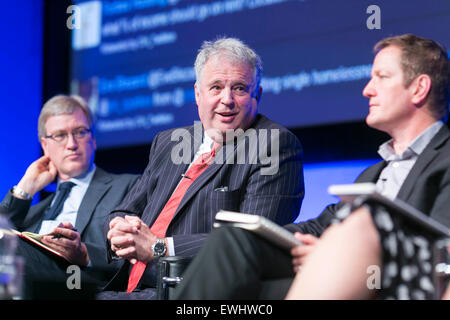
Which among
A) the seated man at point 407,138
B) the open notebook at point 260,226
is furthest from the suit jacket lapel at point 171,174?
the open notebook at point 260,226

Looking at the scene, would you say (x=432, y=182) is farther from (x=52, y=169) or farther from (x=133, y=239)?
(x=52, y=169)

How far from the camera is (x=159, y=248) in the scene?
2.43 m

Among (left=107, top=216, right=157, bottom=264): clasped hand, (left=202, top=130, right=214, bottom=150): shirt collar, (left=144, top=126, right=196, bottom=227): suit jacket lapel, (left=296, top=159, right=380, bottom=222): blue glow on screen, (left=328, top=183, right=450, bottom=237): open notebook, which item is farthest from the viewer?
(left=296, top=159, right=380, bottom=222): blue glow on screen

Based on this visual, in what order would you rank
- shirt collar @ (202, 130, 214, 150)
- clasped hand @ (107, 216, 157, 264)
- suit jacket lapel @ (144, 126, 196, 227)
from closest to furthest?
clasped hand @ (107, 216, 157, 264) < suit jacket lapel @ (144, 126, 196, 227) < shirt collar @ (202, 130, 214, 150)

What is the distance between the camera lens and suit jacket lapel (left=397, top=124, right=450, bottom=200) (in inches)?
79.8

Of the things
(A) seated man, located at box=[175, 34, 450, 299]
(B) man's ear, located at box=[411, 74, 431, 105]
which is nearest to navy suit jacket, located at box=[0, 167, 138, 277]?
(A) seated man, located at box=[175, 34, 450, 299]

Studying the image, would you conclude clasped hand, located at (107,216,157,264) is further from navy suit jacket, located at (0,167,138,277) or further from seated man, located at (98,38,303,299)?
navy suit jacket, located at (0,167,138,277)

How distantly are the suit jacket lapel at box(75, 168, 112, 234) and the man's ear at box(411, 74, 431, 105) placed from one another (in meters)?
1.85

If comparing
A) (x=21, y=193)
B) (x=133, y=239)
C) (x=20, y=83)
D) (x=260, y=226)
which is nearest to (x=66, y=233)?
(x=133, y=239)

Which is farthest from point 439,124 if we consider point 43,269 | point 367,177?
point 43,269

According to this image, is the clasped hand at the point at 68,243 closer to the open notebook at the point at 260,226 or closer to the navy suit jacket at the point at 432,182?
the open notebook at the point at 260,226

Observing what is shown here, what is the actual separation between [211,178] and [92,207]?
3.18ft

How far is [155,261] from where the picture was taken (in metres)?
2.45
